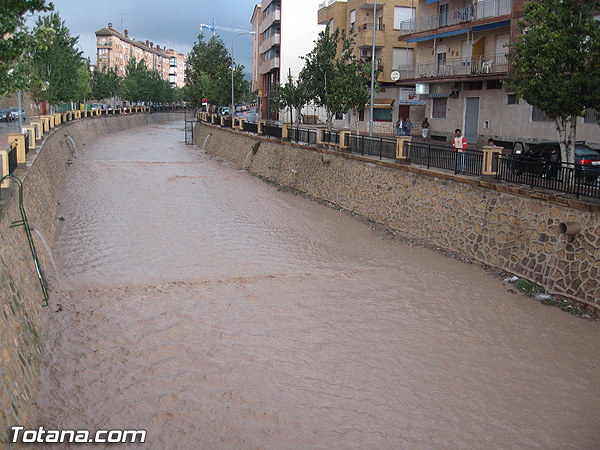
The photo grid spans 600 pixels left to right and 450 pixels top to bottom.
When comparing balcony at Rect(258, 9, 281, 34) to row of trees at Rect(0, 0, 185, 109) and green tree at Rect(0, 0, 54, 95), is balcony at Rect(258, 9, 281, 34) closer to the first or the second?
row of trees at Rect(0, 0, 185, 109)

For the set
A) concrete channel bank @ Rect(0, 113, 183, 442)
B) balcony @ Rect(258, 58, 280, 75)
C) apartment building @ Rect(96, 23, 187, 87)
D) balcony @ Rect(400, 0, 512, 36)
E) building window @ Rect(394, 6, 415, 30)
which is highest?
apartment building @ Rect(96, 23, 187, 87)

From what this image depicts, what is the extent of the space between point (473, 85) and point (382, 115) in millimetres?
12454

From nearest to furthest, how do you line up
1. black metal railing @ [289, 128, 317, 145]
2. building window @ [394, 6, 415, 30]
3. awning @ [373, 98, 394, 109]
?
black metal railing @ [289, 128, 317, 145], building window @ [394, 6, 415, 30], awning @ [373, 98, 394, 109]

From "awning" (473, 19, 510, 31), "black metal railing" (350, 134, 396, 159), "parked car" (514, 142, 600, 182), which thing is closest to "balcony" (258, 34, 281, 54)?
"awning" (473, 19, 510, 31)

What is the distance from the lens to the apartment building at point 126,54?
376 ft

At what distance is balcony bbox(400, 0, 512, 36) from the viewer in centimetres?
2836

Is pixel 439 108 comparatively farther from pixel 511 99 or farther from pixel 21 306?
pixel 21 306

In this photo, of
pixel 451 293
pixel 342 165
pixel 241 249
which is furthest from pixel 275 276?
pixel 342 165

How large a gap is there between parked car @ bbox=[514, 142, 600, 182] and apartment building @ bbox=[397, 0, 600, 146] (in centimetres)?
720

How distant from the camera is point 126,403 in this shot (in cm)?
882

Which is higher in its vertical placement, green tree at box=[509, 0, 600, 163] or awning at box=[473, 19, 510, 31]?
awning at box=[473, 19, 510, 31]

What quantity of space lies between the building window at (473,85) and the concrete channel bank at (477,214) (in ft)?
34.3

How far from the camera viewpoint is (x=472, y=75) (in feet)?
96.4

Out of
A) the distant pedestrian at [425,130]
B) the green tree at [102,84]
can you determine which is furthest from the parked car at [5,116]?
the distant pedestrian at [425,130]
